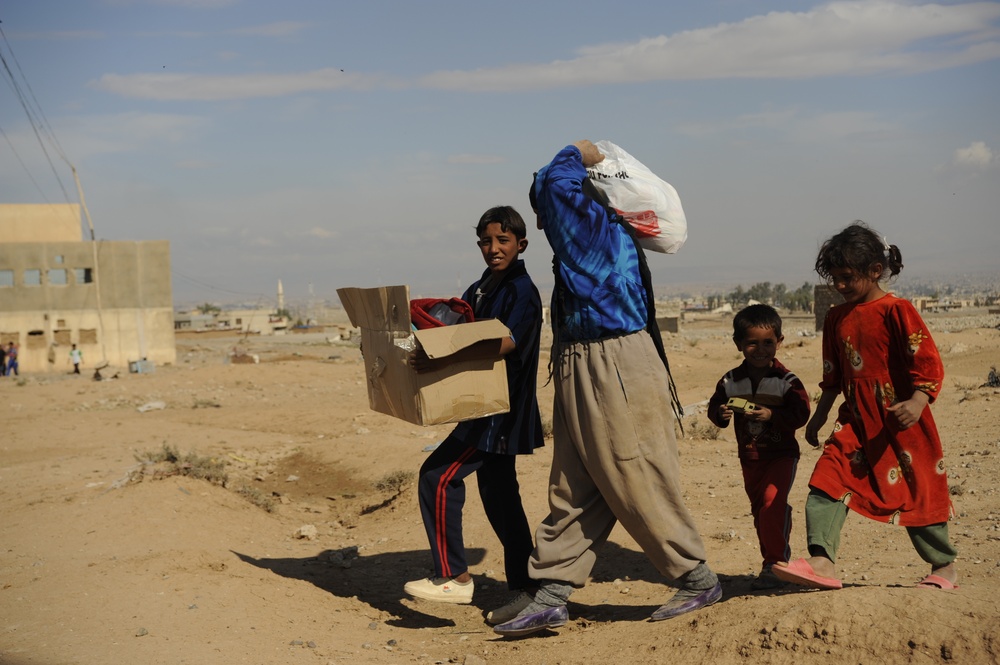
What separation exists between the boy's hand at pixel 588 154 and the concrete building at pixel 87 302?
2939 cm

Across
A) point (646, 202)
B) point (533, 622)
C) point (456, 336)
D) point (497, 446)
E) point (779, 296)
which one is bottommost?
point (533, 622)

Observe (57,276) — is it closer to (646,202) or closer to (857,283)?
(646,202)

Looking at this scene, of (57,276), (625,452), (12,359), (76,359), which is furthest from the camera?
(57,276)

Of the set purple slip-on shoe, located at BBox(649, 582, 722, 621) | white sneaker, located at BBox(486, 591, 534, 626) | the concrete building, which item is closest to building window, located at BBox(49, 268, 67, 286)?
the concrete building

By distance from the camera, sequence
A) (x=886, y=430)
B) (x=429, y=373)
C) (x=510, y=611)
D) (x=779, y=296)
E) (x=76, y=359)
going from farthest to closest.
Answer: (x=779, y=296), (x=76, y=359), (x=510, y=611), (x=429, y=373), (x=886, y=430)

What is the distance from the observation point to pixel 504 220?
13.7 feet

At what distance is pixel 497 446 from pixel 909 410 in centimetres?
173

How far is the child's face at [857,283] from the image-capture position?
352 centimetres

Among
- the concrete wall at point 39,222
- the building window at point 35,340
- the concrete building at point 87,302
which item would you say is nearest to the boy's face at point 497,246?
the concrete building at point 87,302

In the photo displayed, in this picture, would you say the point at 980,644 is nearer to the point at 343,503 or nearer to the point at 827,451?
the point at 827,451

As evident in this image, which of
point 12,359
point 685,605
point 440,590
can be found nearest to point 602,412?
point 685,605

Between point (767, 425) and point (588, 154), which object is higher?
point (588, 154)

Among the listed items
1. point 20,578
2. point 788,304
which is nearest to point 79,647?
point 20,578

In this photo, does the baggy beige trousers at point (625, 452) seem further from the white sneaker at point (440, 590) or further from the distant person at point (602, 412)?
the white sneaker at point (440, 590)
